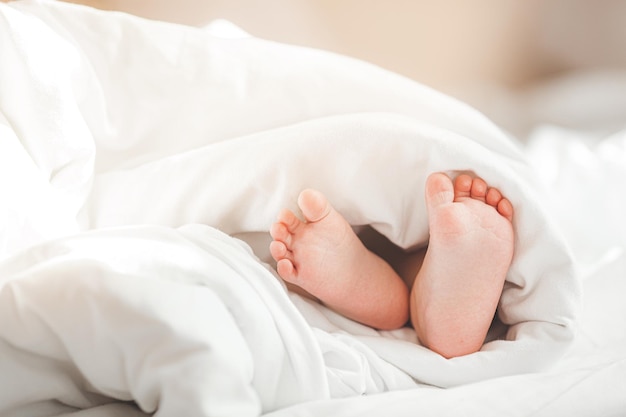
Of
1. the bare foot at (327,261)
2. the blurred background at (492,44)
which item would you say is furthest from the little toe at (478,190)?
the blurred background at (492,44)

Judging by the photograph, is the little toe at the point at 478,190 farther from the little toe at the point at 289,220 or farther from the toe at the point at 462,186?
the little toe at the point at 289,220

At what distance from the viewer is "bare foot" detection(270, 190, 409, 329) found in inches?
29.0

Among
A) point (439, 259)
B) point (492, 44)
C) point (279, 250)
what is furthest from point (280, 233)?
point (492, 44)

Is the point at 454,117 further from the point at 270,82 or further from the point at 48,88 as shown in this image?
the point at 48,88

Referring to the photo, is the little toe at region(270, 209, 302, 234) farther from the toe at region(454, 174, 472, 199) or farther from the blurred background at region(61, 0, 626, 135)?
the blurred background at region(61, 0, 626, 135)

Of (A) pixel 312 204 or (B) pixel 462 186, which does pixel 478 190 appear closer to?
(B) pixel 462 186

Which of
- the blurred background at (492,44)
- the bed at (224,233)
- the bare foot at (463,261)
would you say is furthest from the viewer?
the blurred background at (492,44)

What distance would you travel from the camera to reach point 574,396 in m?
0.66

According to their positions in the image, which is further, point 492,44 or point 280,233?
point 492,44

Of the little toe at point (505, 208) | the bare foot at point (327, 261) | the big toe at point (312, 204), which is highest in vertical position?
the little toe at point (505, 208)

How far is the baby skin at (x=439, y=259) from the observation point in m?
0.72

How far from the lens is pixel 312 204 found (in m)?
0.73

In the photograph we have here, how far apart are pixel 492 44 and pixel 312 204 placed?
1105 mm

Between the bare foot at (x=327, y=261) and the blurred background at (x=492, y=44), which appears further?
the blurred background at (x=492, y=44)
